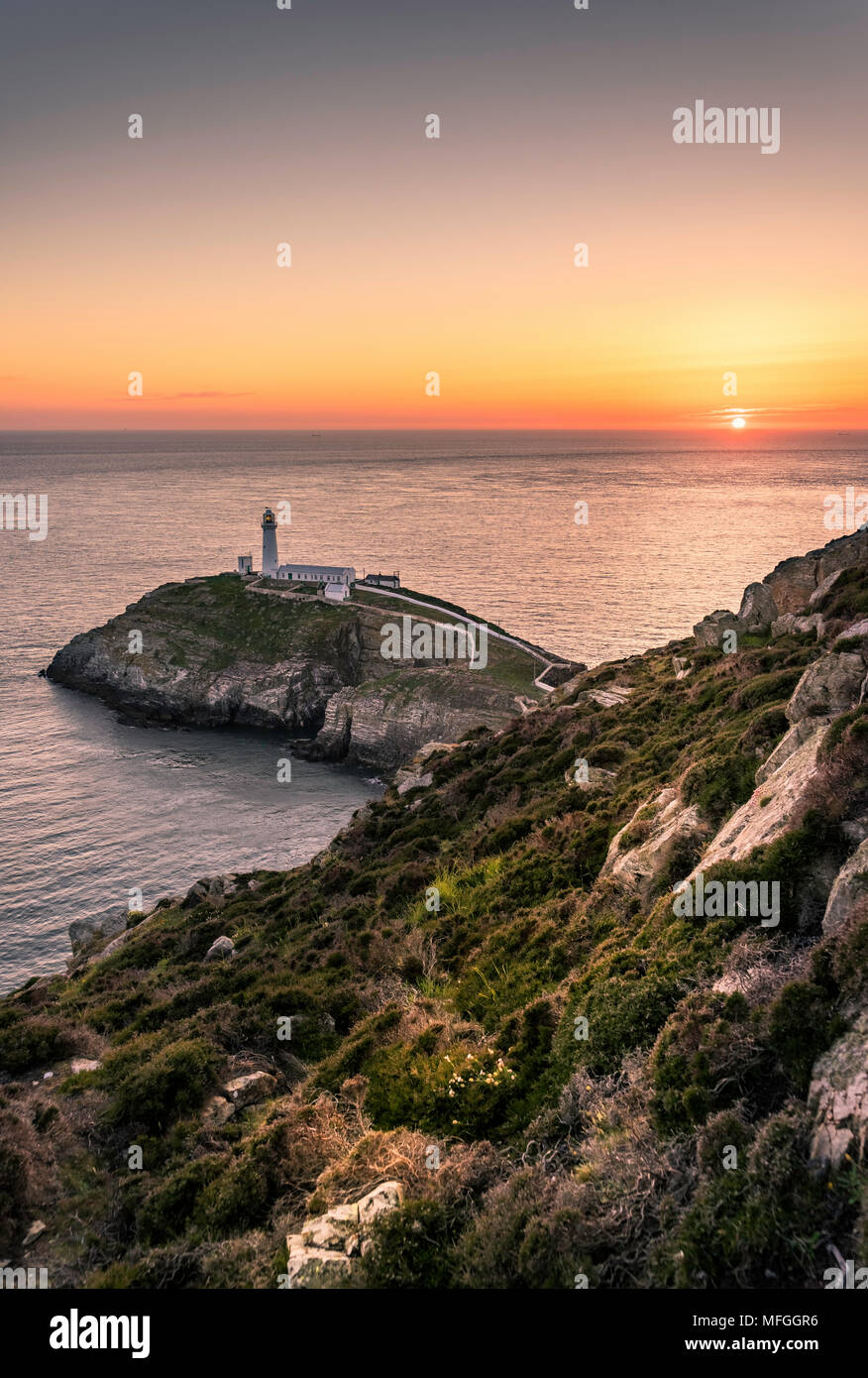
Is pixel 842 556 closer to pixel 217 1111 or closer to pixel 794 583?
pixel 794 583

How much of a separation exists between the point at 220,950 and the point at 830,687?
20.0 meters

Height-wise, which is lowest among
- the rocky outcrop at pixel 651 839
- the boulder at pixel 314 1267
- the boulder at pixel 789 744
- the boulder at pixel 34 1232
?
the boulder at pixel 34 1232

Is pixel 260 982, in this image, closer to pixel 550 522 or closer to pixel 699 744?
pixel 699 744

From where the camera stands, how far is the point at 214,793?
57344 millimetres

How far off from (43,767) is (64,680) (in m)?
20.0

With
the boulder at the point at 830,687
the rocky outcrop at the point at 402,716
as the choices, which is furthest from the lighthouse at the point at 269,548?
the boulder at the point at 830,687

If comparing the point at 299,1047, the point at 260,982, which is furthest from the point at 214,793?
the point at 299,1047

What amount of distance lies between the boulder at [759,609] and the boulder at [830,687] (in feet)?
63.9

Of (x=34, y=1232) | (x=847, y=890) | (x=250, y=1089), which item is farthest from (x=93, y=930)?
(x=847, y=890)

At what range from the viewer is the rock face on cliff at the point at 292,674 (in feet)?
214

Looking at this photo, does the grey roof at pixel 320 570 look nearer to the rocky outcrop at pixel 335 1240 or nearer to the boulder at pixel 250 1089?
the boulder at pixel 250 1089

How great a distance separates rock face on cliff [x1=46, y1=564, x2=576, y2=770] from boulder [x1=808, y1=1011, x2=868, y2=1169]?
5364 cm

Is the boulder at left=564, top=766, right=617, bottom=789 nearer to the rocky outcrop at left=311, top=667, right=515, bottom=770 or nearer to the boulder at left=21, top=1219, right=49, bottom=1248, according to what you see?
the boulder at left=21, top=1219, right=49, bottom=1248

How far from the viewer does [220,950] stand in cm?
2470
